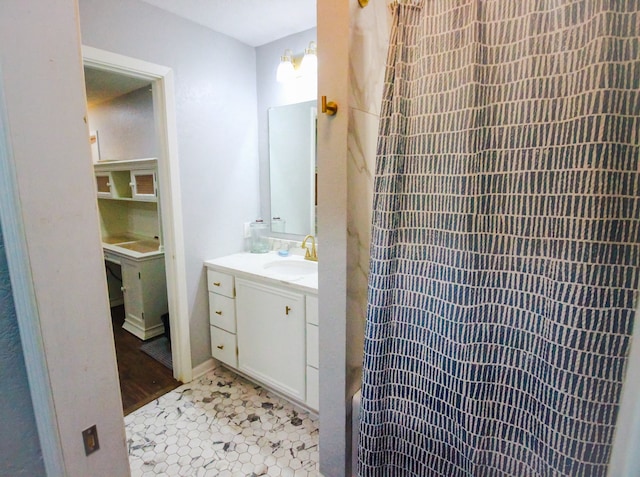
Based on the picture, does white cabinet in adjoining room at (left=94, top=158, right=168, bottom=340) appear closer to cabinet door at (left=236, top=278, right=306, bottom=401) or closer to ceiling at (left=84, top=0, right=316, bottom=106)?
ceiling at (left=84, top=0, right=316, bottom=106)

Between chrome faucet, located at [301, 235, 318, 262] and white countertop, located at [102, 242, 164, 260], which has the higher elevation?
chrome faucet, located at [301, 235, 318, 262]

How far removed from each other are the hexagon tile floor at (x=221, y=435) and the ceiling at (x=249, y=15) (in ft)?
8.06

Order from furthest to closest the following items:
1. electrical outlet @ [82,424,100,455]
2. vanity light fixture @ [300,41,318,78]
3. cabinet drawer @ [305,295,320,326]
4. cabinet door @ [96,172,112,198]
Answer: cabinet door @ [96,172,112,198] < vanity light fixture @ [300,41,318,78] < cabinet drawer @ [305,295,320,326] < electrical outlet @ [82,424,100,455]

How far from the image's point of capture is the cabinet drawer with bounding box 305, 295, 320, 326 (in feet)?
5.68

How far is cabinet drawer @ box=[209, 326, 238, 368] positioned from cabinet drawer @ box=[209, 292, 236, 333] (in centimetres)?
5

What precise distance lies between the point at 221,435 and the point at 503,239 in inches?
71.0

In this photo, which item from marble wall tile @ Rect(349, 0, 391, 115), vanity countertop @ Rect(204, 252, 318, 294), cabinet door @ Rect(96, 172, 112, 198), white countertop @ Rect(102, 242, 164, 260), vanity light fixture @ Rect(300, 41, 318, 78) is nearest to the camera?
marble wall tile @ Rect(349, 0, 391, 115)

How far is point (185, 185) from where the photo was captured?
6.93ft

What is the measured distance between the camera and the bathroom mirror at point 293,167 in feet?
7.36

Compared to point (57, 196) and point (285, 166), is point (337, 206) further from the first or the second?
point (285, 166)

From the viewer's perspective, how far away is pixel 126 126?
10.4ft

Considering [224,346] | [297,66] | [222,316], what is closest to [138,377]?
[224,346]

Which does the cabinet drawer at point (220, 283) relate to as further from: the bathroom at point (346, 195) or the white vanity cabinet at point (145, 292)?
the bathroom at point (346, 195)

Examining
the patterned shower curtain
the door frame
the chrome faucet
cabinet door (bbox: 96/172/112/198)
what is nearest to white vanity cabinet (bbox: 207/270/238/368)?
the door frame
